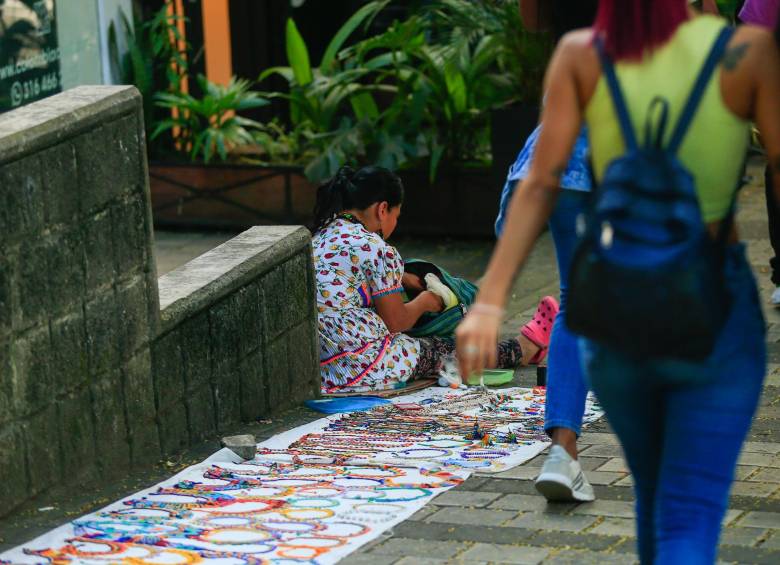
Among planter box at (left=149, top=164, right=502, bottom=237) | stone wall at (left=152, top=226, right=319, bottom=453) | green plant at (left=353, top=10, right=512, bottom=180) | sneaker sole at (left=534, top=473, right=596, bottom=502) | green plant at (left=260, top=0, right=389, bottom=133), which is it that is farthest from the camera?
green plant at (left=260, top=0, right=389, bottom=133)

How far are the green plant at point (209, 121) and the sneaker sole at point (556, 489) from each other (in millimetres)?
6008

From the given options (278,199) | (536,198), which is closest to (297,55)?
(278,199)

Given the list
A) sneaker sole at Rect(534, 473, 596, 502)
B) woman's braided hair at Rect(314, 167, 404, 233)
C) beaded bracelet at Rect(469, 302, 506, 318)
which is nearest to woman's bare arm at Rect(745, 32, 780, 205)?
beaded bracelet at Rect(469, 302, 506, 318)

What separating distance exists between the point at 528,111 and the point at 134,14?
9.82 feet

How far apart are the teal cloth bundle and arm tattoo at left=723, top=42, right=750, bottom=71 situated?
13.6 feet

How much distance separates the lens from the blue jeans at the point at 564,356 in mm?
4395

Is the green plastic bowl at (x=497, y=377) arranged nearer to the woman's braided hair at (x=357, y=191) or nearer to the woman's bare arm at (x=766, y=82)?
the woman's braided hair at (x=357, y=191)

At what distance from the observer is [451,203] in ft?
32.3

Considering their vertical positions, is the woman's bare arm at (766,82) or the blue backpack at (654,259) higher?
the woman's bare arm at (766,82)

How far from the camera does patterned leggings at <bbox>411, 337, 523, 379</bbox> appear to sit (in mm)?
6520

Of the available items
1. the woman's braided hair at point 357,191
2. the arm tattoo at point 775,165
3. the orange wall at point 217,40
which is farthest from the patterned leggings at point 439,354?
the orange wall at point 217,40

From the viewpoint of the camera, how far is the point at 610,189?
264 centimetres

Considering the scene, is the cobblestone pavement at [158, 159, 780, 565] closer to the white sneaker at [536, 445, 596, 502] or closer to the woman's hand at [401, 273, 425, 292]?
the white sneaker at [536, 445, 596, 502]

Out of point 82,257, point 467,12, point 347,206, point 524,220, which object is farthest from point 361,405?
point 467,12
